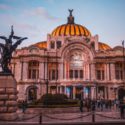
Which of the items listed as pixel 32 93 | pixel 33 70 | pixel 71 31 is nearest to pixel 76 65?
pixel 33 70

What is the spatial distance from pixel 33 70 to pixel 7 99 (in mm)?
39140

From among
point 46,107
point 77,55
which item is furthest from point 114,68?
point 46,107

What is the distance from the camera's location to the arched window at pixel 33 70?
58.6 meters

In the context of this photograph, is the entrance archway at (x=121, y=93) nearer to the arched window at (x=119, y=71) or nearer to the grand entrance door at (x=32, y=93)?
the arched window at (x=119, y=71)

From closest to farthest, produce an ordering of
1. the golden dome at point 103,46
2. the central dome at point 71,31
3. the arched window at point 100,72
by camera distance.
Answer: the arched window at point 100,72, the central dome at point 71,31, the golden dome at point 103,46

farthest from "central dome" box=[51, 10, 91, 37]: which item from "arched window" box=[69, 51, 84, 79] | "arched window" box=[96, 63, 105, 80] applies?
"arched window" box=[96, 63, 105, 80]

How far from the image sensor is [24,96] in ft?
185

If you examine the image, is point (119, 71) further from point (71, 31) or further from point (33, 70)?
point (33, 70)

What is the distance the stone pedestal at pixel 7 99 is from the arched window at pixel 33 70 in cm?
3813

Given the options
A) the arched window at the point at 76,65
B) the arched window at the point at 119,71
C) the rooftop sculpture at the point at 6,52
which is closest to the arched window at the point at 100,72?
the arched window at the point at 119,71

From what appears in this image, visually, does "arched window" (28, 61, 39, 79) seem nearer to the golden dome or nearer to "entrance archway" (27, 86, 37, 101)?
"entrance archway" (27, 86, 37, 101)

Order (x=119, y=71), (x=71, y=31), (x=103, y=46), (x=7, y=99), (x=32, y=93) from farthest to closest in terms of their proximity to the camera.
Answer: (x=103, y=46) < (x=71, y=31) < (x=119, y=71) < (x=32, y=93) < (x=7, y=99)

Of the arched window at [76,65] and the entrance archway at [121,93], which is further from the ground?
the arched window at [76,65]

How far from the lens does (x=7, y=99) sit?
781 inches
